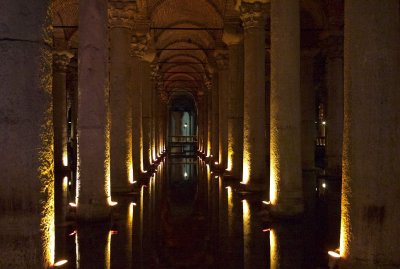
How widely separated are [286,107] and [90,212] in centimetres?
487

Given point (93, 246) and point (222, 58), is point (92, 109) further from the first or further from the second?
point (222, 58)

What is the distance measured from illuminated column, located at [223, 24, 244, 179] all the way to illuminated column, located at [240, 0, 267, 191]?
3245mm

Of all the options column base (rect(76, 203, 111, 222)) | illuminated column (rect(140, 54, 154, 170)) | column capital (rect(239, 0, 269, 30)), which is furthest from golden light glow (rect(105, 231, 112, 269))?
illuminated column (rect(140, 54, 154, 170))

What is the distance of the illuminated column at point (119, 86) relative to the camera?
12.5 meters

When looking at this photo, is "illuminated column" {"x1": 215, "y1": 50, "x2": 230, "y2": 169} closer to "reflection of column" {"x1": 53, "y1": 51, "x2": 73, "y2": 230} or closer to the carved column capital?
the carved column capital

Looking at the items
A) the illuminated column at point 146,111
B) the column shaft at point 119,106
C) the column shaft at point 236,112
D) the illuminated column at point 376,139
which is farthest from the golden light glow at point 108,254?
the illuminated column at point 146,111

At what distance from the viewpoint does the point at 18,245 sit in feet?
13.3

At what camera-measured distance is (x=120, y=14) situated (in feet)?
41.8

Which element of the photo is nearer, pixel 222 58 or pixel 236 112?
pixel 236 112

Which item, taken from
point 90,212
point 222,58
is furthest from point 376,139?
point 222,58

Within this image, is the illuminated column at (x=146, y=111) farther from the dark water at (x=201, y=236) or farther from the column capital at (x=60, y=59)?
the dark water at (x=201, y=236)

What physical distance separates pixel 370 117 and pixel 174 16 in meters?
20.7

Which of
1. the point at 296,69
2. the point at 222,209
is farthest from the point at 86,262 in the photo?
the point at 296,69

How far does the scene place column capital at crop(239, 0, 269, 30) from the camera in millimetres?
12633
